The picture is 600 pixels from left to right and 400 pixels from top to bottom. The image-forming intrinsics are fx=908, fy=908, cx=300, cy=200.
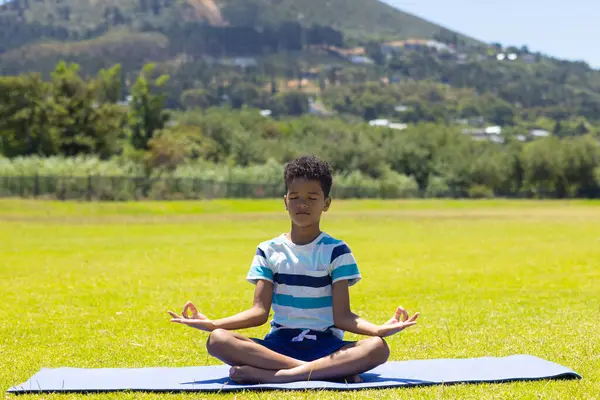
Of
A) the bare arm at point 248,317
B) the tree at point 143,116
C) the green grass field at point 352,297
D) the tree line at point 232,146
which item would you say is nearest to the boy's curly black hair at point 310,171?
the bare arm at point 248,317

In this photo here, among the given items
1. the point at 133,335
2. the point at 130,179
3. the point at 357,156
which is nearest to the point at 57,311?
the point at 133,335

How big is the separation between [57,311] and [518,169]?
137 m

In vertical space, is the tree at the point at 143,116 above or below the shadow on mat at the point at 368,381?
above

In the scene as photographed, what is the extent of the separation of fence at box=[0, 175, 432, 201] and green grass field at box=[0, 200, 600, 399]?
30.3 metres

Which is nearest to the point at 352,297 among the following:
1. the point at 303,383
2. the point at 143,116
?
the point at 303,383

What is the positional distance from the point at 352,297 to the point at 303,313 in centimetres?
822

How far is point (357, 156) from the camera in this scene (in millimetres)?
137500

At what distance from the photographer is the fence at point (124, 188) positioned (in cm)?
6775

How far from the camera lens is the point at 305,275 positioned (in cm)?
806

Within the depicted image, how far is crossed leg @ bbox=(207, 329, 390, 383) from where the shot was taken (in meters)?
7.84

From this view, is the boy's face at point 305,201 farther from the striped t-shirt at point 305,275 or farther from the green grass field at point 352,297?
the green grass field at point 352,297

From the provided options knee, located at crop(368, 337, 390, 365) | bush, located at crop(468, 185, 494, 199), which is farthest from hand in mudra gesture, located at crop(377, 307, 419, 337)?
bush, located at crop(468, 185, 494, 199)

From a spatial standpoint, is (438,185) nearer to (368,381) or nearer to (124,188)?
(124,188)

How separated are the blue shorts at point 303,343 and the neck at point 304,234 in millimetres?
809
